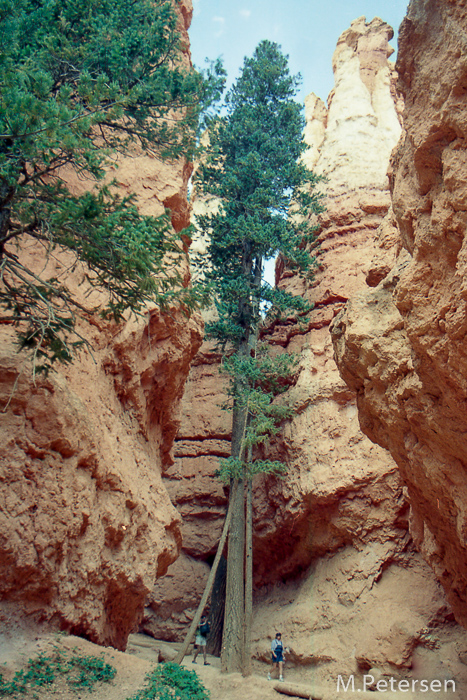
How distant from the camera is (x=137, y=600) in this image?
8.98 m

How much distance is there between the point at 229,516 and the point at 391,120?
18.0 metres

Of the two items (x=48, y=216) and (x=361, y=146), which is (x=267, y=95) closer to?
(x=361, y=146)

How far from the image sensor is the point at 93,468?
306 inches

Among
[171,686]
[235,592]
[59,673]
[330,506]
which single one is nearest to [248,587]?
[235,592]

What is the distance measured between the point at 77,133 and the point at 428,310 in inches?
163

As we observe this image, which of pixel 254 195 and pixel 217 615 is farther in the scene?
pixel 254 195

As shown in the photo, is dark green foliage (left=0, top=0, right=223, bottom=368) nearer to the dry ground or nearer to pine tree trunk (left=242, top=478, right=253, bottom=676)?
the dry ground

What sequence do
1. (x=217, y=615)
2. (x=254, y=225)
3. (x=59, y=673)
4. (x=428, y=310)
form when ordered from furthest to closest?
(x=254, y=225) < (x=217, y=615) < (x=59, y=673) < (x=428, y=310)

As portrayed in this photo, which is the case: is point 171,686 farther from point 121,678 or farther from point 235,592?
Answer: point 235,592

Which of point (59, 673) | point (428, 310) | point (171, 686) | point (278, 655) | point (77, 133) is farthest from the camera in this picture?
point (278, 655)

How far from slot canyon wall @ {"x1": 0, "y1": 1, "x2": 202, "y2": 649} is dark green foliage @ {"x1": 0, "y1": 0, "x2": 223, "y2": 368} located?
0.82 metres

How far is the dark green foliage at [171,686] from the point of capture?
6973 mm

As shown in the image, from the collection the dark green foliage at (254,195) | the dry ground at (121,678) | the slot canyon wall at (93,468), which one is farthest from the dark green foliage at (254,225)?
the dry ground at (121,678)

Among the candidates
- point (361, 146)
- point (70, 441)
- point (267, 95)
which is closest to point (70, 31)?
point (70, 441)
